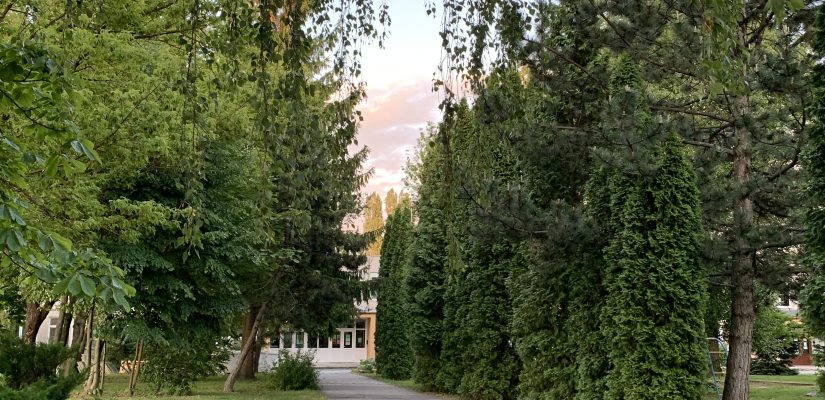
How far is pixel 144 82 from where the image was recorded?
961 cm

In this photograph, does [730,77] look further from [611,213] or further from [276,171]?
[611,213]

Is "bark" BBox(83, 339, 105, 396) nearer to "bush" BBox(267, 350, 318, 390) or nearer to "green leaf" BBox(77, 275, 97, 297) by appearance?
"bush" BBox(267, 350, 318, 390)

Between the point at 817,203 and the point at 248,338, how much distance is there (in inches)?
656

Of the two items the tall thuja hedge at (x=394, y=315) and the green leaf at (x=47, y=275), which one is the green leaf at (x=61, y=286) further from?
the tall thuja hedge at (x=394, y=315)

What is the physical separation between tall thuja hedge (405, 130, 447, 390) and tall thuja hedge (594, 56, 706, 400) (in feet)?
29.0

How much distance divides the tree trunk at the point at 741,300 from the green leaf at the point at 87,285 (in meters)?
9.49

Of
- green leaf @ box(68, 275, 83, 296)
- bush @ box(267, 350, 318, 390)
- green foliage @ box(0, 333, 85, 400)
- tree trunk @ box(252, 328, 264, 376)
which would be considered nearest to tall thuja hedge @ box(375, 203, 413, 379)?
tree trunk @ box(252, 328, 264, 376)

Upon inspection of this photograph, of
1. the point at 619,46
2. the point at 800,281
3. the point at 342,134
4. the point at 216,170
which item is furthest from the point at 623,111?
the point at 216,170

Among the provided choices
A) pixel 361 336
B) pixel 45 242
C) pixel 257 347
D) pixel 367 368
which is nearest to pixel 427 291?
pixel 257 347

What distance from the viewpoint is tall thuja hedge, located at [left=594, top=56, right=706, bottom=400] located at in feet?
28.6

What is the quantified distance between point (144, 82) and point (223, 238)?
421 centimetres

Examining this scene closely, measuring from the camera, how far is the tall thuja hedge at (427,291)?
1919cm

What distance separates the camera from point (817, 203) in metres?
7.45

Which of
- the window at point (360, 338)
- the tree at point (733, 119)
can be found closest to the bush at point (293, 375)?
the tree at point (733, 119)
